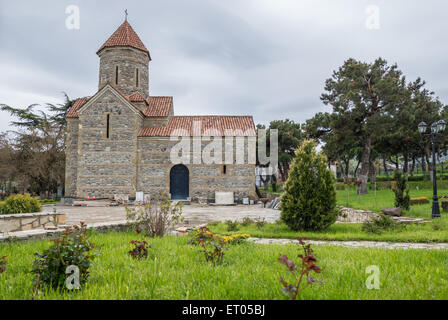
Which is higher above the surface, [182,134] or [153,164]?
[182,134]

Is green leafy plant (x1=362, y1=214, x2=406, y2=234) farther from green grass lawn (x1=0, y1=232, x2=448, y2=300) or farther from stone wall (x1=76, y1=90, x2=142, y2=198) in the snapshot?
stone wall (x1=76, y1=90, x2=142, y2=198)

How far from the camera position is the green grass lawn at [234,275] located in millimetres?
3021

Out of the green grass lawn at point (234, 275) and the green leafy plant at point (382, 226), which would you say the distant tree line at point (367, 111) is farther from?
the green grass lawn at point (234, 275)

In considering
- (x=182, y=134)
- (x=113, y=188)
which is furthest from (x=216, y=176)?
(x=113, y=188)

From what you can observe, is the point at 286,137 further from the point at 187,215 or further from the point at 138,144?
the point at 187,215

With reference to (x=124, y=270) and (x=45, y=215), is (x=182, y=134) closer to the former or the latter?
(x=45, y=215)

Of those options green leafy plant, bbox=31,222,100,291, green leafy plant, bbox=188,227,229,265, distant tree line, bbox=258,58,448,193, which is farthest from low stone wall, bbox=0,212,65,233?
distant tree line, bbox=258,58,448,193

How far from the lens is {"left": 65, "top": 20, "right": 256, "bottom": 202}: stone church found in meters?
20.5

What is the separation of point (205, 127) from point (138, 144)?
568 cm

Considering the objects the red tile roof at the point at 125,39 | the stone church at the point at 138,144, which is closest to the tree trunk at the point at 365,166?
the stone church at the point at 138,144

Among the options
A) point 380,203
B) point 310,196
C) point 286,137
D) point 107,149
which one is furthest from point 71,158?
point 286,137

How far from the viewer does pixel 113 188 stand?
20438 mm

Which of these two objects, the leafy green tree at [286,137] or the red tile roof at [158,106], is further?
the leafy green tree at [286,137]
